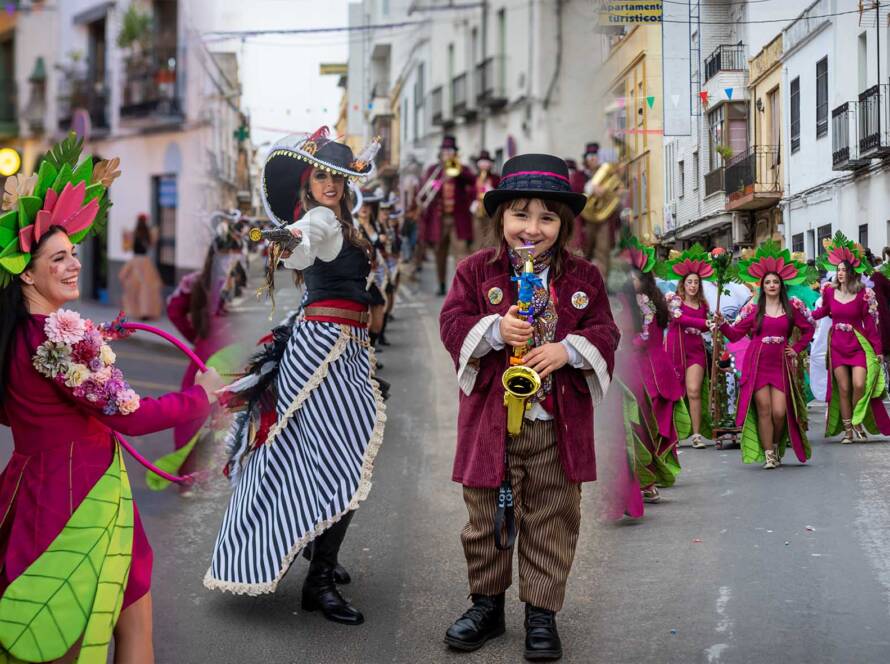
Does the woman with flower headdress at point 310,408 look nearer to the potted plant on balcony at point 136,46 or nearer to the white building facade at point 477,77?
the white building facade at point 477,77

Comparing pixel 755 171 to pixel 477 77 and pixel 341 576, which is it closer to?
pixel 341 576

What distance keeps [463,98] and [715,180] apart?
12.0m

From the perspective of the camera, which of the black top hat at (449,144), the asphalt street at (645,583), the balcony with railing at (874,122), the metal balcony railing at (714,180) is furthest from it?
the black top hat at (449,144)

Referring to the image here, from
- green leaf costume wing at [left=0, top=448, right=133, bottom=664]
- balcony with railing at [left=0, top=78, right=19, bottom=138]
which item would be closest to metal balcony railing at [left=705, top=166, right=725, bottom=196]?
green leaf costume wing at [left=0, top=448, right=133, bottom=664]

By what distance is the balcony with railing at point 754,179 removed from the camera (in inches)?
166

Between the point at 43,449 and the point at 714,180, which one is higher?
the point at 714,180

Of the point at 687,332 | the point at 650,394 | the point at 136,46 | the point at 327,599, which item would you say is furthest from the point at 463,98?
the point at 327,599

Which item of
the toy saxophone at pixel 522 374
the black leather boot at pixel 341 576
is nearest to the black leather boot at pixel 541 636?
the toy saxophone at pixel 522 374

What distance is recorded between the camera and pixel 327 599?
4598 mm

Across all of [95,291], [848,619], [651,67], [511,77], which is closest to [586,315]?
[651,67]

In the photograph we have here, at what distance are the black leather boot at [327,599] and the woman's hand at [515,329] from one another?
130 centimetres

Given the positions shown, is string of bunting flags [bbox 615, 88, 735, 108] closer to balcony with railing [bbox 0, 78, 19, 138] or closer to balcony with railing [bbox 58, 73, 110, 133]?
balcony with railing [bbox 58, 73, 110, 133]

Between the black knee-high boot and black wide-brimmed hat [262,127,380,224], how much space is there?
125 cm

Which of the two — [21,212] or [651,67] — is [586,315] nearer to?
[651,67]
